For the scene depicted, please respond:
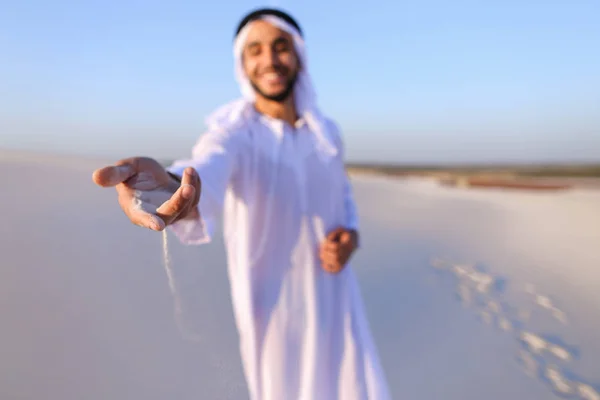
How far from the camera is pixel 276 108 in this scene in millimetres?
1181

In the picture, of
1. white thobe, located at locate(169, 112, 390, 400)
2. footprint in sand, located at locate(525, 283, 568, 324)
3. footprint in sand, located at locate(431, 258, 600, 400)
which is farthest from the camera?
footprint in sand, located at locate(525, 283, 568, 324)

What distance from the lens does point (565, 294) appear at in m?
3.01

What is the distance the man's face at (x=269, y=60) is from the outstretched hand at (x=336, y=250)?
425mm

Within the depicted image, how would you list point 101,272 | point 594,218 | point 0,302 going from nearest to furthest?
1. point 0,302
2. point 101,272
3. point 594,218

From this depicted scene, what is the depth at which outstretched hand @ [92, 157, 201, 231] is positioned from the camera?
564mm

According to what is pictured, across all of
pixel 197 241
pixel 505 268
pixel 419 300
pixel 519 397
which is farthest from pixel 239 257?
pixel 505 268

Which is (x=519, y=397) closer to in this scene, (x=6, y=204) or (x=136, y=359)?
(x=136, y=359)

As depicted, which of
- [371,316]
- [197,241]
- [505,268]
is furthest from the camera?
[505,268]

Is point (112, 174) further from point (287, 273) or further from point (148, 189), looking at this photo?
point (287, 273)

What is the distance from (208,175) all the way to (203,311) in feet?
1.37

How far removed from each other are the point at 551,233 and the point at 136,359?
5.01 meters

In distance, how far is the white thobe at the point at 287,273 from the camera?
111 cm

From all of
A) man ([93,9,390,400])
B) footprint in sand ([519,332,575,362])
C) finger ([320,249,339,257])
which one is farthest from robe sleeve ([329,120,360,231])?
footprint in sand ([519,332,575,362])

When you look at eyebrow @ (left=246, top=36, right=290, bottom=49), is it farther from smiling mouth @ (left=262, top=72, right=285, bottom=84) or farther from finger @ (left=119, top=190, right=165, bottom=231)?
finger @ (left=119, top=190, right=165, bottom=231)
